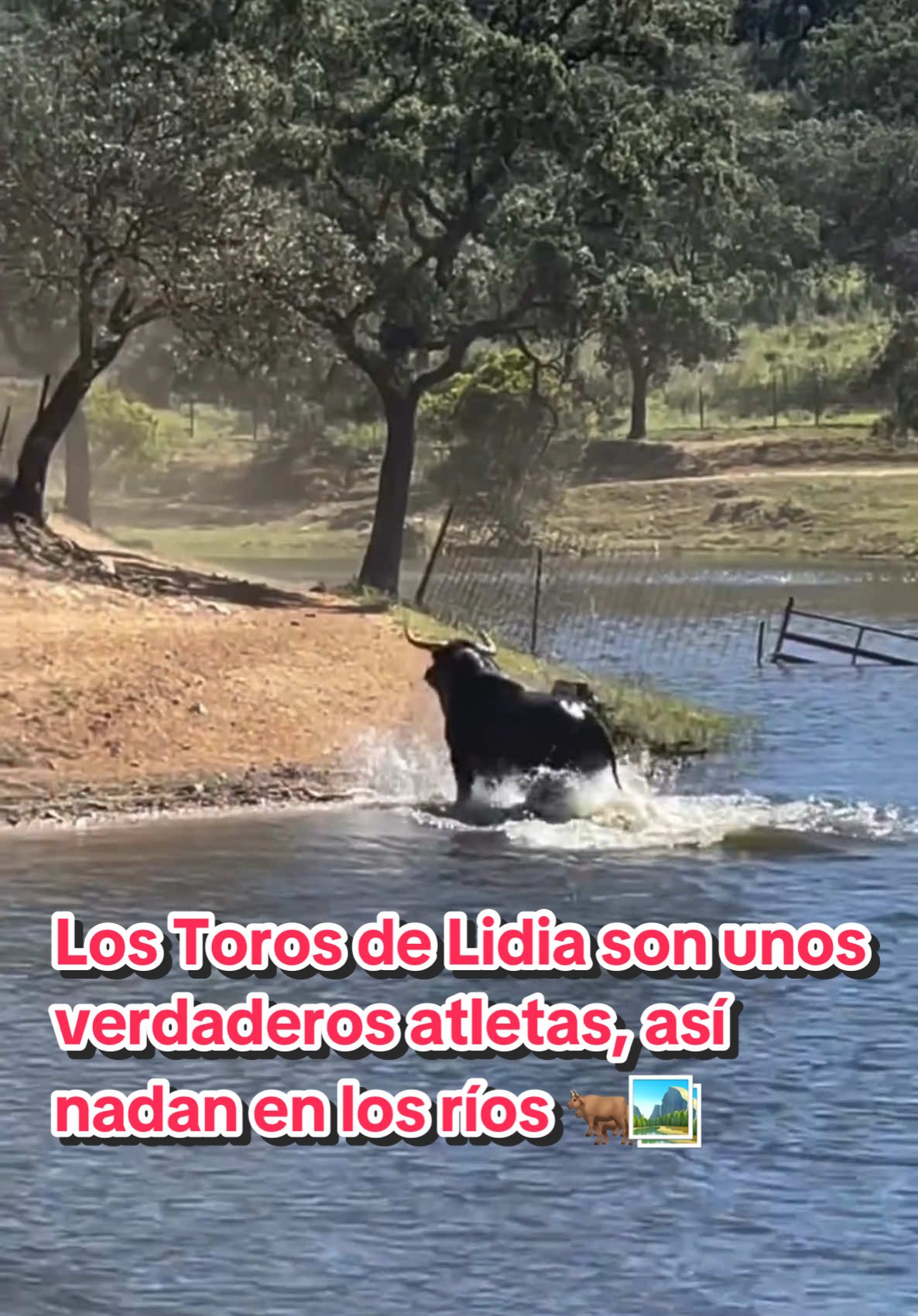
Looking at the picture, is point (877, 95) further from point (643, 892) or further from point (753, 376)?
point (643, 892)

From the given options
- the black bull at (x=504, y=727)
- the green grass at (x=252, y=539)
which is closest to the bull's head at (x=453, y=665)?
the black bull at (x=504, y=727)

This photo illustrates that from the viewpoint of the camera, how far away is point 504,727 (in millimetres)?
20781

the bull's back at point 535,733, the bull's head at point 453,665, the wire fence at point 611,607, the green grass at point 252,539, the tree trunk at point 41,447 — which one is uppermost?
the tree trunk at point 41,447

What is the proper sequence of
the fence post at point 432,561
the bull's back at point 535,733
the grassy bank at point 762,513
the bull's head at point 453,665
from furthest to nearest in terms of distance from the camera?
the grassy bank at point 762,513 < the fence post at point 432,561 < the bull's head at point 453,665 < the bull's back at point 535,733

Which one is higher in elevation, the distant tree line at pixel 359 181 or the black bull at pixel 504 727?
the distant tree line at pixel 359 181

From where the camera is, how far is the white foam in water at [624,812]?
20078 mm

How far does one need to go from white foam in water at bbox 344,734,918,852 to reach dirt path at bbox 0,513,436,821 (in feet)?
1.99

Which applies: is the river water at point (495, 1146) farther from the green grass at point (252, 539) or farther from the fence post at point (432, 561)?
the green grass at point (252, 539)

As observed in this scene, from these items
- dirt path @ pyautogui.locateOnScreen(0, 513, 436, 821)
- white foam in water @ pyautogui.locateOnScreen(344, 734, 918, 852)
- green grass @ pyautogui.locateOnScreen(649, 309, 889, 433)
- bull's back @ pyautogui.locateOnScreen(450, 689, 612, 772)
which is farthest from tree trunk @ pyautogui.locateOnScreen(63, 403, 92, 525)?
bull's back @ pyautogui.locateOnScreen(450, 689, 612, 772)

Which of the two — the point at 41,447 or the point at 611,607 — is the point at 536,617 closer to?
the point at 41,447

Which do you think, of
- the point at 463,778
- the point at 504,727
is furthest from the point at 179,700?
the point at 504,727

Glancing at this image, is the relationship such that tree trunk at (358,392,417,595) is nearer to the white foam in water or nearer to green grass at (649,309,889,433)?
the white foam in water

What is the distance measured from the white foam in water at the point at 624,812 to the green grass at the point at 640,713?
2.58 meters

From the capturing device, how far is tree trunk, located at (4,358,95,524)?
1302 inches
